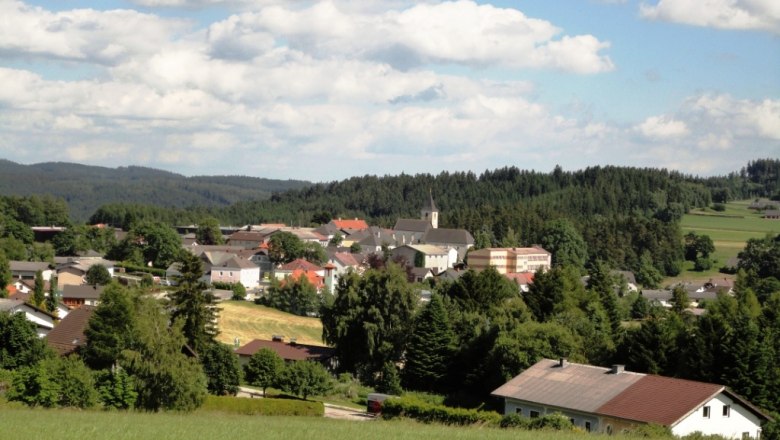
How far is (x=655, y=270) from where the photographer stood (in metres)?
123

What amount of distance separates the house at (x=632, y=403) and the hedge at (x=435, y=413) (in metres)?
3.35

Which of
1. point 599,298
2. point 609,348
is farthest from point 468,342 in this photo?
point 599,298

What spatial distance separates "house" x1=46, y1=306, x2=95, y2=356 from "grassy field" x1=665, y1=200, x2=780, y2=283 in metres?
89.6

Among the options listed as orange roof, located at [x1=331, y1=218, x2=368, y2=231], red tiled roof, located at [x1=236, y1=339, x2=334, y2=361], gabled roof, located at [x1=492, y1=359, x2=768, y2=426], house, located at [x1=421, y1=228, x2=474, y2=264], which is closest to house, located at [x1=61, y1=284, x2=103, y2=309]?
red tiled roof, located at [x1=236, y1=339, x2=334, y2=361]

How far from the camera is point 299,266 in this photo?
106 metres

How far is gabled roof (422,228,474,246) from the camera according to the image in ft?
466

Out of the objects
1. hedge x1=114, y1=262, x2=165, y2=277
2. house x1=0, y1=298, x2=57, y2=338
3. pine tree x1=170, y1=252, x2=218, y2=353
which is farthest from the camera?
hedge x1=114, y1=262, x2=165, y2=277

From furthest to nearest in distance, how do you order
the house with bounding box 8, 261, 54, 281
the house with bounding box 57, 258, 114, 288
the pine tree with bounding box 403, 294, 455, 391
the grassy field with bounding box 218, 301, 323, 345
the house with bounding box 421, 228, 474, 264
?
1. the house with bounding box 421, 228, 474, 264
2. the house with bounding box 57, 258, 114, 288
3. the house with bounding box 8, 261, 54, 281
4. the grassy field with bounding box 218, 301, 323, 345
5. the pine tree with bounding box 403, 294, 455, 391

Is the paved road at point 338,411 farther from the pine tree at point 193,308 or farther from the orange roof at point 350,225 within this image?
the orange roof at point 350,225

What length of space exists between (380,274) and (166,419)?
28600mm

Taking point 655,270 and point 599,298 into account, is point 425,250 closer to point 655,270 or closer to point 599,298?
point 655,270

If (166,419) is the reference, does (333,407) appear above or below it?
below

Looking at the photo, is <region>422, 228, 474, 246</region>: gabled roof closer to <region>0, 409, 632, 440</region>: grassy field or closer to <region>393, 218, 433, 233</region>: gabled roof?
<region>393, 218, 433, 233</region>: gabled roof

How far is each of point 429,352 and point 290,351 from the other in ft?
27.2
